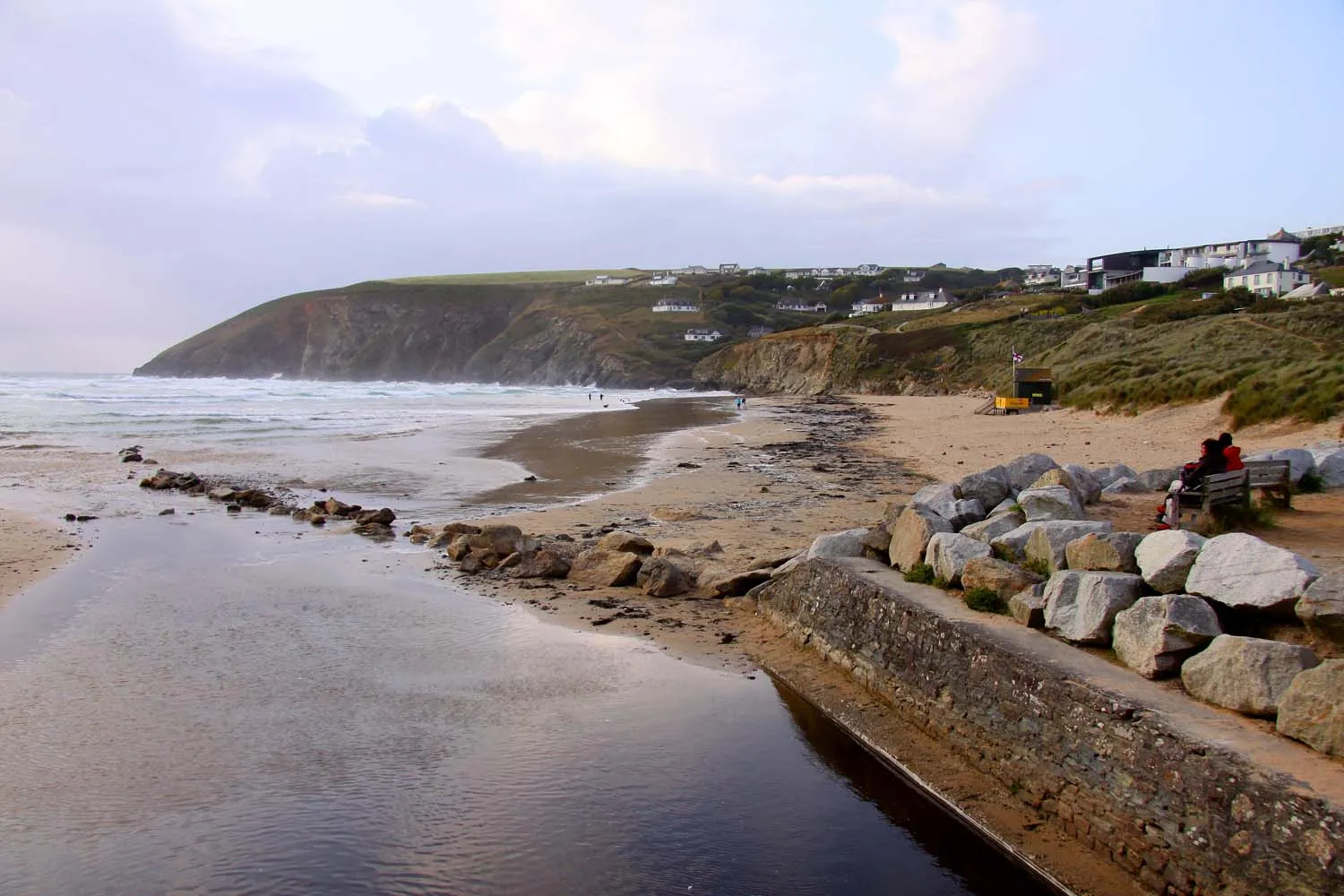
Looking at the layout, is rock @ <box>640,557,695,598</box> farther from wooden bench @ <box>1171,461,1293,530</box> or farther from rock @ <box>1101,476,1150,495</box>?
rock @ <box>1101,476,1150,495</box>

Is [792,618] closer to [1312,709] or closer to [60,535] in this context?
[1312,709]

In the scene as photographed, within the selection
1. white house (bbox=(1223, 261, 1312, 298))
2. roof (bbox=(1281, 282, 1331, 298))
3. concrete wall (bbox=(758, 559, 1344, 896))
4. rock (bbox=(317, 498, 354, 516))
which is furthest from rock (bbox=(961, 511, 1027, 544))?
white house (bbox=(1223, 261, 1312, 298))

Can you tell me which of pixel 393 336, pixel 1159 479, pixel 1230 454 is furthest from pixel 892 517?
pixel 393 336

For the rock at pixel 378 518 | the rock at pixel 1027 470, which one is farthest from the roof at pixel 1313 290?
the rock at pixel 378 518

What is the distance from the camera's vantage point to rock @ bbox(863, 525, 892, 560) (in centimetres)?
1035

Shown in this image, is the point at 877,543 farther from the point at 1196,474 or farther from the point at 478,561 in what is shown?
the point at 478,561

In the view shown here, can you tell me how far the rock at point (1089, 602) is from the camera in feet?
22.5

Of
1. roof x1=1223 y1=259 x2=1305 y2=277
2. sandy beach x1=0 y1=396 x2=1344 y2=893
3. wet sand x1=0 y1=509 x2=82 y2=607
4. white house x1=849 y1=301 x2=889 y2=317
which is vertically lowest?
sandy beach x1=0 y1=396 x2=1344 y2=893

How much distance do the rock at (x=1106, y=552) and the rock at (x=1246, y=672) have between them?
1524 millimetres

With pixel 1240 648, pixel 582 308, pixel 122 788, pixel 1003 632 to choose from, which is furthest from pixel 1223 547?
pixel 582 308

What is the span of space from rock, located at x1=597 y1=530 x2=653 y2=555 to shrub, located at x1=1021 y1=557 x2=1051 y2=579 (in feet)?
20.1

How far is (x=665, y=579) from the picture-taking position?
1182 centimetres

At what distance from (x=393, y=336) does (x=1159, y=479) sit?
468ft

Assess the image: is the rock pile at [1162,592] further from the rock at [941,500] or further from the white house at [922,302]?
the white house at [922,302]
